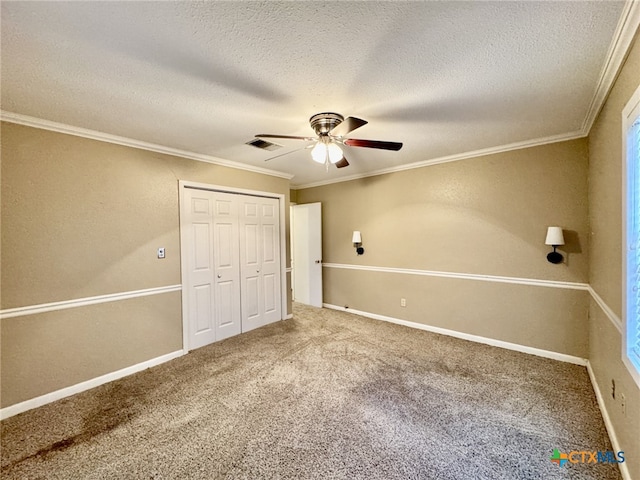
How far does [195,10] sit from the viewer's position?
48.3 inches

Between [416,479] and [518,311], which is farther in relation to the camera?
[518,311]

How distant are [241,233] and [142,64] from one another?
8.25 ft

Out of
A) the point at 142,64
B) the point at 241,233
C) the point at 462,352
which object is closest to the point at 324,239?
the point at 241,233

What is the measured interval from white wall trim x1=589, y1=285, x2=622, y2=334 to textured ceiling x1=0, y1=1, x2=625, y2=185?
161 centimetres

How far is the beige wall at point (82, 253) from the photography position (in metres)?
2.21

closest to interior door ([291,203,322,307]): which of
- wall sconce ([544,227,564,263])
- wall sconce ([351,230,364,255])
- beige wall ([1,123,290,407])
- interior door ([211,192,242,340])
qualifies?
wall sconce ([351,230,364,255])

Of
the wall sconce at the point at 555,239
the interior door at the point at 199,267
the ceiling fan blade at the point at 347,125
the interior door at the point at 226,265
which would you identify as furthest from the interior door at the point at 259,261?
the wall sconce at the point at 555,239

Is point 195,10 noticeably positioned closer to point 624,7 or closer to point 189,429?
point 624,7

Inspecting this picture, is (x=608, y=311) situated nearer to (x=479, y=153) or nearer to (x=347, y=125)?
(x=479, y=153)

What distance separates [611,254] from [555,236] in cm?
105

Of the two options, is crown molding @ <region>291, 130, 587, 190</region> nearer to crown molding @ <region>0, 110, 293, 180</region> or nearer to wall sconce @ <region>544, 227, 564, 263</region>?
wall sconce @ <region>544, 227, 564, 263</region>

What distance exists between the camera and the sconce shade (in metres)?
2.78

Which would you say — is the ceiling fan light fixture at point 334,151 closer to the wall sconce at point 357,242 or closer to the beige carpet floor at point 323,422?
the beige carpet floor at point 323,422

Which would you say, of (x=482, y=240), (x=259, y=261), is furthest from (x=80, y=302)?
(x=482, y=240)
